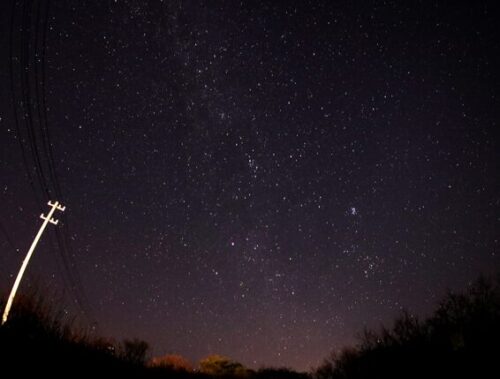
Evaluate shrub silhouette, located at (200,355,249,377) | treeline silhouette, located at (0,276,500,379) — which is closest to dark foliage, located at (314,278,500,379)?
treeline silhouette, located at (0,276,500,379)

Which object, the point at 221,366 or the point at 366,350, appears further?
the point at 221,366

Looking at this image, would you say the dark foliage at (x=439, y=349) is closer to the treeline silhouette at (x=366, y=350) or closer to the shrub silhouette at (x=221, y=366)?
the treeline silhouette at (x=366, y=350)

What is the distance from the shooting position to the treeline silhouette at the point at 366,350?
6340 millimetres

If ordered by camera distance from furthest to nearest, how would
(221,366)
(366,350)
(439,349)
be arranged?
(221,366) → (366,350) → (439,349)

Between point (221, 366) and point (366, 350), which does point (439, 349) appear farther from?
point (221, 366)

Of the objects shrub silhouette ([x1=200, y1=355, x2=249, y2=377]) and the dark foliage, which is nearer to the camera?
the dark foliage

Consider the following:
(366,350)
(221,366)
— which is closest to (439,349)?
(366,350)

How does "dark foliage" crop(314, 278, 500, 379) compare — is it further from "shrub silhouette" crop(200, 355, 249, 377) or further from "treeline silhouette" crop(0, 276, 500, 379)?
"shrub silhouette" crop(200, 355, 249, 377)

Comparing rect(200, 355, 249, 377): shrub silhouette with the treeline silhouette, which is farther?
rect(200, 355, 249, 377): shrub silhouette

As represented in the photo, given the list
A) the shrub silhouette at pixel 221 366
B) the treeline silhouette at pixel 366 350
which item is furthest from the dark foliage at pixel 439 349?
the shrub silhouette at pixel 221 366

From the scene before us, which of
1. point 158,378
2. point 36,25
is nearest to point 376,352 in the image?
point 158,378

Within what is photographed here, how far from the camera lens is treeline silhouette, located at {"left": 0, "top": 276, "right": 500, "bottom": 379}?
6.34m

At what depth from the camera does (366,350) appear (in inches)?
648

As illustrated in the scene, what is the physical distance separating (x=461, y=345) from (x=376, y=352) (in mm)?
4472
